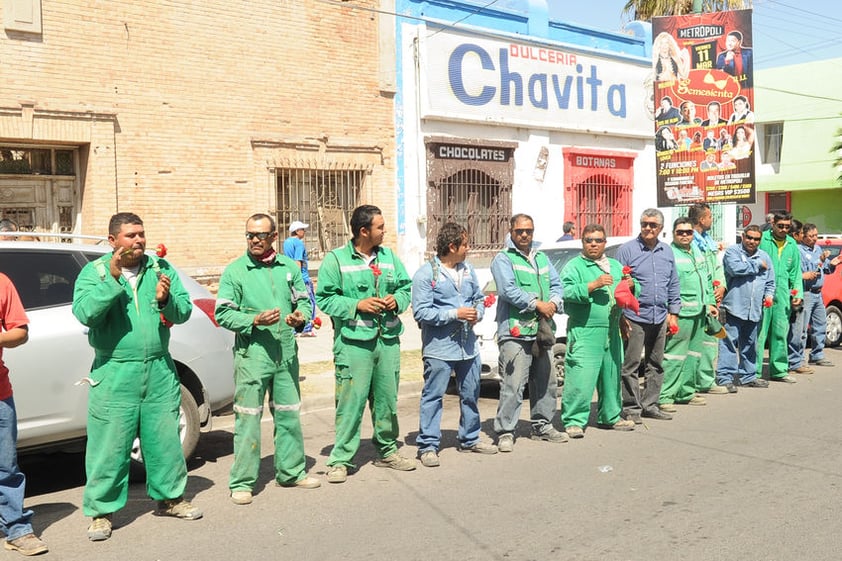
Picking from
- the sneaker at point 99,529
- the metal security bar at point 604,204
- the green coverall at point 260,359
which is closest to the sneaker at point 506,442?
the green coverall at point 260,359

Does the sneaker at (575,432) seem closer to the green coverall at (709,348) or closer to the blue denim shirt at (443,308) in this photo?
the blue denim shirt at (443,308)

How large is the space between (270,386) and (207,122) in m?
8.21

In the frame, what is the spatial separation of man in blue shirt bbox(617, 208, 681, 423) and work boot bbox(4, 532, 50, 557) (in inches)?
198

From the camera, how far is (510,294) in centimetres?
679

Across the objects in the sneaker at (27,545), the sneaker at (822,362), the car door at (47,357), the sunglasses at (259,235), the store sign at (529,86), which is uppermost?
the store sign at (529,86)

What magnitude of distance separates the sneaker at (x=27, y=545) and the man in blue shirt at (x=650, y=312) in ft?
16.5

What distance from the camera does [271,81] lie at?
13781 millimetres

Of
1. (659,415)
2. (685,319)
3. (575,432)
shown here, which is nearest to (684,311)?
(685,319)

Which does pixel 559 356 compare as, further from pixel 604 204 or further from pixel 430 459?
pixel 604 204

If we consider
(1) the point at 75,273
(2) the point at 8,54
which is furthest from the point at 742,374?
(2) the point at 8,54

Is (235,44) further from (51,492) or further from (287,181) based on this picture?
(51,492)

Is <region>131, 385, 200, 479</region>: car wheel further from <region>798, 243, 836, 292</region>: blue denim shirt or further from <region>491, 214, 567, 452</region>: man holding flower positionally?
<region>798, 243, 836, 292</region>: blue denim shirt

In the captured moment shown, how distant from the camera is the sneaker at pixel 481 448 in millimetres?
6785

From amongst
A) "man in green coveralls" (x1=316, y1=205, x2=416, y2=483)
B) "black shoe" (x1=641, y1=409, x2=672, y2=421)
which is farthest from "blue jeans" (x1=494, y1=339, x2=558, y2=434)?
"black shoe" (x1=641, y1=409, x2=672, y2=421)
